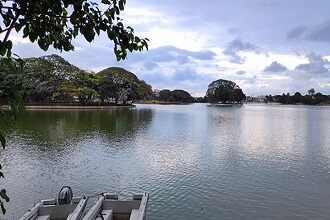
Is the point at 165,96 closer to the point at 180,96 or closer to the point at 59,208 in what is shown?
the point at 180,96

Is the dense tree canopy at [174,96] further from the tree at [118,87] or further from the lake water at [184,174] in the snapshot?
the lake water at [184,174]

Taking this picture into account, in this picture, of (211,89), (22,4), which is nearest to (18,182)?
(22,4)

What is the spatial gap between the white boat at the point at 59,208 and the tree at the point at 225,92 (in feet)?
486

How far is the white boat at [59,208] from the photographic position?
7824 millimetres

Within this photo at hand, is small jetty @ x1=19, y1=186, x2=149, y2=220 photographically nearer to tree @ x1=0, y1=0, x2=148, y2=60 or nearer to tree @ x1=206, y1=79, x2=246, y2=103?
tree @ x1=0, y1=0, x2=148, y2=60

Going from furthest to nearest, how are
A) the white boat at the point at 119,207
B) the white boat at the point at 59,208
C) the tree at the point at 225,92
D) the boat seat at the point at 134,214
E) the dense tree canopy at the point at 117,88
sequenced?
the tree at the point at 225,92 → the dense tree canopy at the point at 117,88 → the white boat at the point at 119,207 → the boat seat at the point at 134,214 → the white boat at the point at 59,208

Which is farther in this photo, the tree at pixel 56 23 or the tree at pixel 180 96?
the tree at pixel 180 96

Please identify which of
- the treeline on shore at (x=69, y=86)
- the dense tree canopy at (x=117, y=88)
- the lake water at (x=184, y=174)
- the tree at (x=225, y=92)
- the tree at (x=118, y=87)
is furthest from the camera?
the tree at (x=225, y=92)

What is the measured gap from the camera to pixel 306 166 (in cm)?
1853

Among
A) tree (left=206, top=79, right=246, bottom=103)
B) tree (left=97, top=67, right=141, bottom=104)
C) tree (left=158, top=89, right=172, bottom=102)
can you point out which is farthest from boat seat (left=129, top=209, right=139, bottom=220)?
tree (left=158, top=89, right=172, bottom=102)

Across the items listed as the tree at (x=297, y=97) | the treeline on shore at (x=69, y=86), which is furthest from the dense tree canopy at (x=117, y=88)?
the tree at (x=297, y=97)

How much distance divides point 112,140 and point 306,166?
14.5m

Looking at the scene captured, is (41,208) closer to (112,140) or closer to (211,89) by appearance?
(112,140)

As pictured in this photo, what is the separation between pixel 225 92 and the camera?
15450 cm
